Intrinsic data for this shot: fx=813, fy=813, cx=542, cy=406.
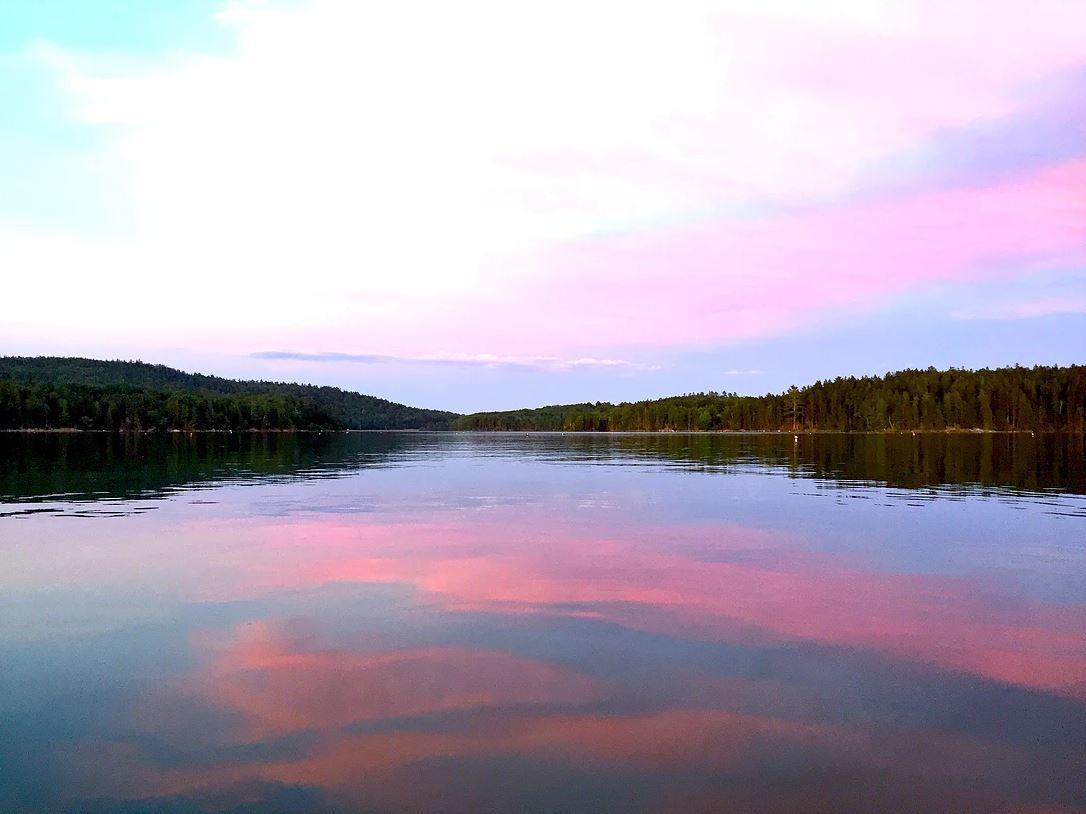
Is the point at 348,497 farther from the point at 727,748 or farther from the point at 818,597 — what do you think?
the point at 727,748

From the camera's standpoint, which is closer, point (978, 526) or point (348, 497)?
point (978, 526)

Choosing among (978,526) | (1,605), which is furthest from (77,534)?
(978,526)

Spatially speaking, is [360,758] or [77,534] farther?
[77,534]

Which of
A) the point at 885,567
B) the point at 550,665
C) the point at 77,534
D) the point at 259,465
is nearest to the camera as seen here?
the point at 550,665

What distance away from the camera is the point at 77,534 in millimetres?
30125

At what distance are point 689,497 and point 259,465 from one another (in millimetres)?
51311

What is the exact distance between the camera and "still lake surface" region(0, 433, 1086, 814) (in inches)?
418

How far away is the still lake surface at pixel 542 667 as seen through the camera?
10.6 m

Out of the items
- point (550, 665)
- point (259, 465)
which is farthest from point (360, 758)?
point (259, 465)

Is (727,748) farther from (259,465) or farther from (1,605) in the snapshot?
(259,465)

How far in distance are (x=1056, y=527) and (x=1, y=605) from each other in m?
35.8

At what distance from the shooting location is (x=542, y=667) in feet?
49.4

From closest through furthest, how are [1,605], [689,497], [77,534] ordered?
[1,605] < [77,534] < [689,497]

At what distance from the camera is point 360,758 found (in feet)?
37.0
